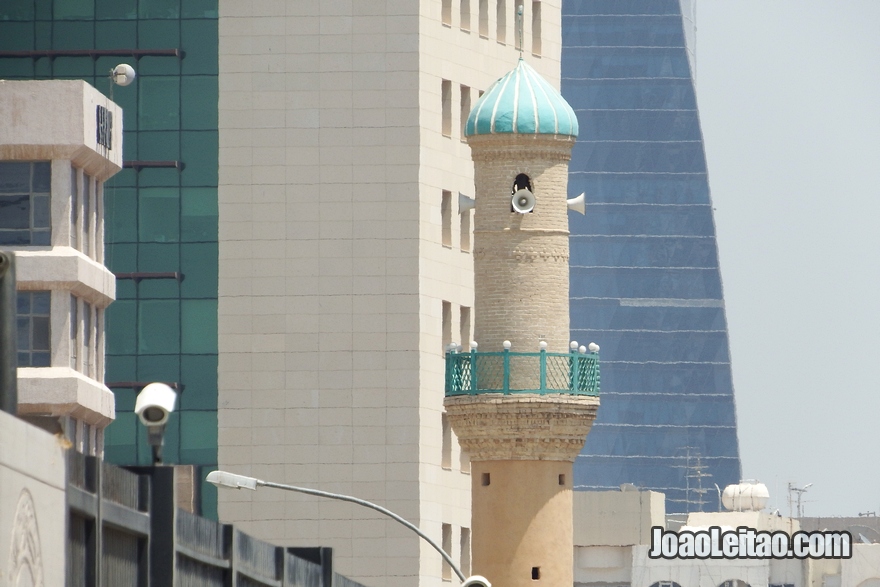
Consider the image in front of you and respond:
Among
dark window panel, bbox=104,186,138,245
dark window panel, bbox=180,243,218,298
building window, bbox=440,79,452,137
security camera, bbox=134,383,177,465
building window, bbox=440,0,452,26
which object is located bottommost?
security camera, bbox=134,383,177,465

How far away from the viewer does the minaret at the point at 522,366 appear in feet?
233

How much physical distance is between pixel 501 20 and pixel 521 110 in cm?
3459

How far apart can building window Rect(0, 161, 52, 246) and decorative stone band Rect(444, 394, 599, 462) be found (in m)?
17.7

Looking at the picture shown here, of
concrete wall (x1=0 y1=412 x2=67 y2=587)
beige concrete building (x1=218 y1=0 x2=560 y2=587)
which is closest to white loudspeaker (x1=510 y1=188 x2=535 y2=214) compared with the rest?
beige concrete building (x1=218 y1=0 x2=560 y2=587)

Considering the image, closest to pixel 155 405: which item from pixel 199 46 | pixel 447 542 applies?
pixel 447 542

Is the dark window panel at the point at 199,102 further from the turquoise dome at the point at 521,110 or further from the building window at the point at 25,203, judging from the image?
the turquoise dome at the point at 521,110

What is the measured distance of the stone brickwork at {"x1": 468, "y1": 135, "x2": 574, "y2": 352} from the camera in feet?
237

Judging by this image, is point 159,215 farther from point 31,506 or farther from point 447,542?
point 31,506

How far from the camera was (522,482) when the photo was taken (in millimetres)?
71188

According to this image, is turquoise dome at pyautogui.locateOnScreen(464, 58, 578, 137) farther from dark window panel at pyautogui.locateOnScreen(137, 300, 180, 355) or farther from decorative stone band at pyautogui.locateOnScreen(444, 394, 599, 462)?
dark window panel at pyautogui.locateOnScreen(137, 300, 180, 355)

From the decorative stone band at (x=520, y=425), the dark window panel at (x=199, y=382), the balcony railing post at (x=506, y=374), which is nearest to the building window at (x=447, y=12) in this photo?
the dark window panel at (x=199, y=382)

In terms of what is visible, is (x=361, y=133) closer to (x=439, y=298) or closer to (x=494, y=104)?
(x=439, y=298)

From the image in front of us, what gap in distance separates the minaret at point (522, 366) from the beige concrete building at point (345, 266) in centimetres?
2851

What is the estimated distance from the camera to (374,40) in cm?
10369
